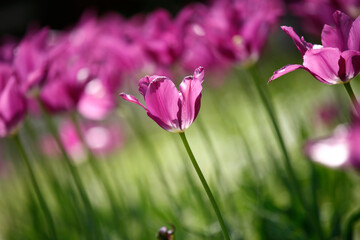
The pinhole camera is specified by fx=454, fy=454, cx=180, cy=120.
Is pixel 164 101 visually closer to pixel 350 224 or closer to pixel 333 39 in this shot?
pixel 333 39

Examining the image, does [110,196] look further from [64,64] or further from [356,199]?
[356,199]

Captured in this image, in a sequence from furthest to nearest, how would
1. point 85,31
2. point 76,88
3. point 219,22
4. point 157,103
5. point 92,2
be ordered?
point 92,2, point 85,31, point 76,88, point 219,22, point 157,103

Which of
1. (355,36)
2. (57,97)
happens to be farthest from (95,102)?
(355,36)

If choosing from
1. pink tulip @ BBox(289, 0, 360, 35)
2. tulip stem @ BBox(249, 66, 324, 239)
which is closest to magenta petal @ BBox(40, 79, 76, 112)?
tulip stem @ BBox(249, 66, 324, 239)

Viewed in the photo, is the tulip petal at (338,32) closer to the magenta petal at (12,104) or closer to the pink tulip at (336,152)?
the pink tulip at (336,152)

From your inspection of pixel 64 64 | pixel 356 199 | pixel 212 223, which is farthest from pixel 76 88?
pixel 356 199

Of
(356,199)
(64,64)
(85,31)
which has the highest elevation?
(85,31)

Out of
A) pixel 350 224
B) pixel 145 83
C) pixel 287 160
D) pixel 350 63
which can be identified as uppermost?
pixel 145 83
